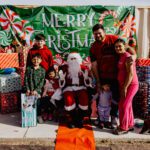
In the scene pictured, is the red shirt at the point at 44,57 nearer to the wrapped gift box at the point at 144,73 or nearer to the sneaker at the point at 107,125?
the sneaker at the point at 107,125

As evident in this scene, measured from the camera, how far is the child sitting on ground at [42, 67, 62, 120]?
6.05m

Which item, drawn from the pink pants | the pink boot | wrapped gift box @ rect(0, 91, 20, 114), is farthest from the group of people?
wrapped gift box @ rect(0, 91, 20, 114)

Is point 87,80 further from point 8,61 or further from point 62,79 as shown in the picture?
point 8,61

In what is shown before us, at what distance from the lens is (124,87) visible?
515 cm

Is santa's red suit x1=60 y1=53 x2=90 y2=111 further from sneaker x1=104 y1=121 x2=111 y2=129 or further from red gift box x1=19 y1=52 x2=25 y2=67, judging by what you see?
red gift box x1=19 y1=52 x2=25 y2=67

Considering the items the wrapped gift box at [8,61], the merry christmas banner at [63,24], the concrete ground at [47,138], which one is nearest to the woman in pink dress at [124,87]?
the concrete ground at [47,138]

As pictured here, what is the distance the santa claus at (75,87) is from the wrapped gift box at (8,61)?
224 centimetres

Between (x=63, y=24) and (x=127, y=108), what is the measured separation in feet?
14.2

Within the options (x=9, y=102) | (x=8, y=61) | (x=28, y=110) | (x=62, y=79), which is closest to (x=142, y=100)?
(x=62, y=79)

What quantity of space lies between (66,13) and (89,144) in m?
4.88

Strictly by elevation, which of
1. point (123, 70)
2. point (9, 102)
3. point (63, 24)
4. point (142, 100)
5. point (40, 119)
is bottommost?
point (40, 119)

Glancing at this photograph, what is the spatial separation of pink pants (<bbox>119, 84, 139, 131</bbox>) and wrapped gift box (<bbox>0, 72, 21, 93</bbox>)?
2423 mm

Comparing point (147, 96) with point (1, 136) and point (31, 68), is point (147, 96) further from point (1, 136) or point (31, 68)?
point (1, 136)

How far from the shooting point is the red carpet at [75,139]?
4.78m
